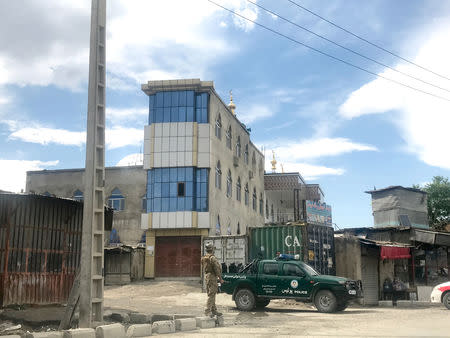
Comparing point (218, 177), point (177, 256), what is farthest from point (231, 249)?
point (218, 177)

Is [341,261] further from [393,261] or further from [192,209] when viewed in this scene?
[192,209]

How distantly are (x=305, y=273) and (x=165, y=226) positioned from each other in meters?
18.3

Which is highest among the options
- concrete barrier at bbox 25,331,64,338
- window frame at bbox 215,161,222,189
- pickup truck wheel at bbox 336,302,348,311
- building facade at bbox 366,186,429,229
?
window frame at bbox 215,161,222,189

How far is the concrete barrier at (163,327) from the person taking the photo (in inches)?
423

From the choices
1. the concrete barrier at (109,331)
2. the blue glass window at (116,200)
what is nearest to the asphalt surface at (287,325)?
the concrete barrier at (109,331)

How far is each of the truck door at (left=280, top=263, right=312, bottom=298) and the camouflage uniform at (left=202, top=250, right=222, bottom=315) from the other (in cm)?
376

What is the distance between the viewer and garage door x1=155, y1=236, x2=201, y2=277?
33531mm

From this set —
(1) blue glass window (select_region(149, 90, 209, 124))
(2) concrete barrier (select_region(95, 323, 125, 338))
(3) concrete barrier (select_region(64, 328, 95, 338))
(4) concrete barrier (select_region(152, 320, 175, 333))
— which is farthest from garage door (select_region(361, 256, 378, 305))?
(3) concrete barrier (select_region(64, 328, 95, 338))

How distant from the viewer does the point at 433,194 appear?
2315 inches

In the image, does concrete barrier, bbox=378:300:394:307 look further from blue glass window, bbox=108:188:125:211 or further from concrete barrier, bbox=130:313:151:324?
blue glass window, bbox=108:188:125:211

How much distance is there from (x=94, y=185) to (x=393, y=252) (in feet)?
→ 57.6

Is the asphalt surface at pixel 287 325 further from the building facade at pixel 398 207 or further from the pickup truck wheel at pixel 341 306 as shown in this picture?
the building facade at pixel 398 207

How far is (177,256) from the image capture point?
3384cm

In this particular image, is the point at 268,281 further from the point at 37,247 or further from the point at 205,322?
the point at 37,247
